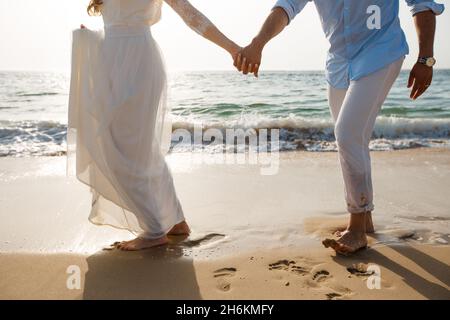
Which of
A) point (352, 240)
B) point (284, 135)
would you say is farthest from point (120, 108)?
point (284, 135)

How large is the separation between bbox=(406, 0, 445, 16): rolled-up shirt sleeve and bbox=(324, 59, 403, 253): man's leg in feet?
1.09

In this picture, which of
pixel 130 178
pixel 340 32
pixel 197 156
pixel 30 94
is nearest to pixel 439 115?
pixel 197 156

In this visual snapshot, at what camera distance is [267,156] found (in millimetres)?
6602

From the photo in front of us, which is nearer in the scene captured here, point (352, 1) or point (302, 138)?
point (352, 1)

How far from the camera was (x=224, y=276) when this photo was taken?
2.69 m

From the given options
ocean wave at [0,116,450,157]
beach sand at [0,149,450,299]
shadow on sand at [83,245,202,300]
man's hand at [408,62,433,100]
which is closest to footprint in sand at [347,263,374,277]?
beach sand at [0,149,450,299]

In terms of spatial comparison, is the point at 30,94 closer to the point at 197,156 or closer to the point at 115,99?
the point at 197,156

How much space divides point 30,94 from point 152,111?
59.0ft

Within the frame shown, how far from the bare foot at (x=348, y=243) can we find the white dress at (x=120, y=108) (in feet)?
4.00

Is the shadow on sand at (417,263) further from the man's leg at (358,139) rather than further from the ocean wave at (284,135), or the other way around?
the ocean wave at (284,135)

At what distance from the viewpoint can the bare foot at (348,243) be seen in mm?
2893

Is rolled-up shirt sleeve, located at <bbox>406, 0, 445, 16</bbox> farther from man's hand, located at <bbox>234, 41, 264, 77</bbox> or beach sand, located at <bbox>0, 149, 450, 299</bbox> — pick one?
beach sand, located at <bbox>0, 149, 450, 299</bbox>

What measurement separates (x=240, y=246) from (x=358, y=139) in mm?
1131
